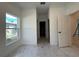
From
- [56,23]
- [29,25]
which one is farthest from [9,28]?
[56,23]

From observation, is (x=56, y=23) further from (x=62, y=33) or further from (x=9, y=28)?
(x=9, y=28)

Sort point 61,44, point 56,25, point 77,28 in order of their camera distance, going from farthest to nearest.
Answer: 1. point 77,28
2. point 56,25
3. point 61,44

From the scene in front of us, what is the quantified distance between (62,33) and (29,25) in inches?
82.5

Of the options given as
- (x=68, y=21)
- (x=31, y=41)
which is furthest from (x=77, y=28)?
(x=31, y=41)

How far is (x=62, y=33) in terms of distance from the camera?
6.46 meters

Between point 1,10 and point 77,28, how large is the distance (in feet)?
20.3

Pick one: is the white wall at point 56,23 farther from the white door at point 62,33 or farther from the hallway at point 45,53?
the hallway at point 45,53

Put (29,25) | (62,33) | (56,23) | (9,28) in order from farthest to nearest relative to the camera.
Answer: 1. (29,25)
2. (56,23)
3. (62,33)
4. (9,28)

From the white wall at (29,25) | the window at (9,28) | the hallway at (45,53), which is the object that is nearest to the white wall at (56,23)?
the white wall at (29,25)

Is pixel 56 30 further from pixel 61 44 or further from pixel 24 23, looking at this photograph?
pixel 24 23

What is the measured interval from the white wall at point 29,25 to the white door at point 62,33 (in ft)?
5.15

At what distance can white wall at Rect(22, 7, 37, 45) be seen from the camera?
7.02 m

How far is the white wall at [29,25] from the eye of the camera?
7.02 meters

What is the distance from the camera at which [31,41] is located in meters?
7.06
